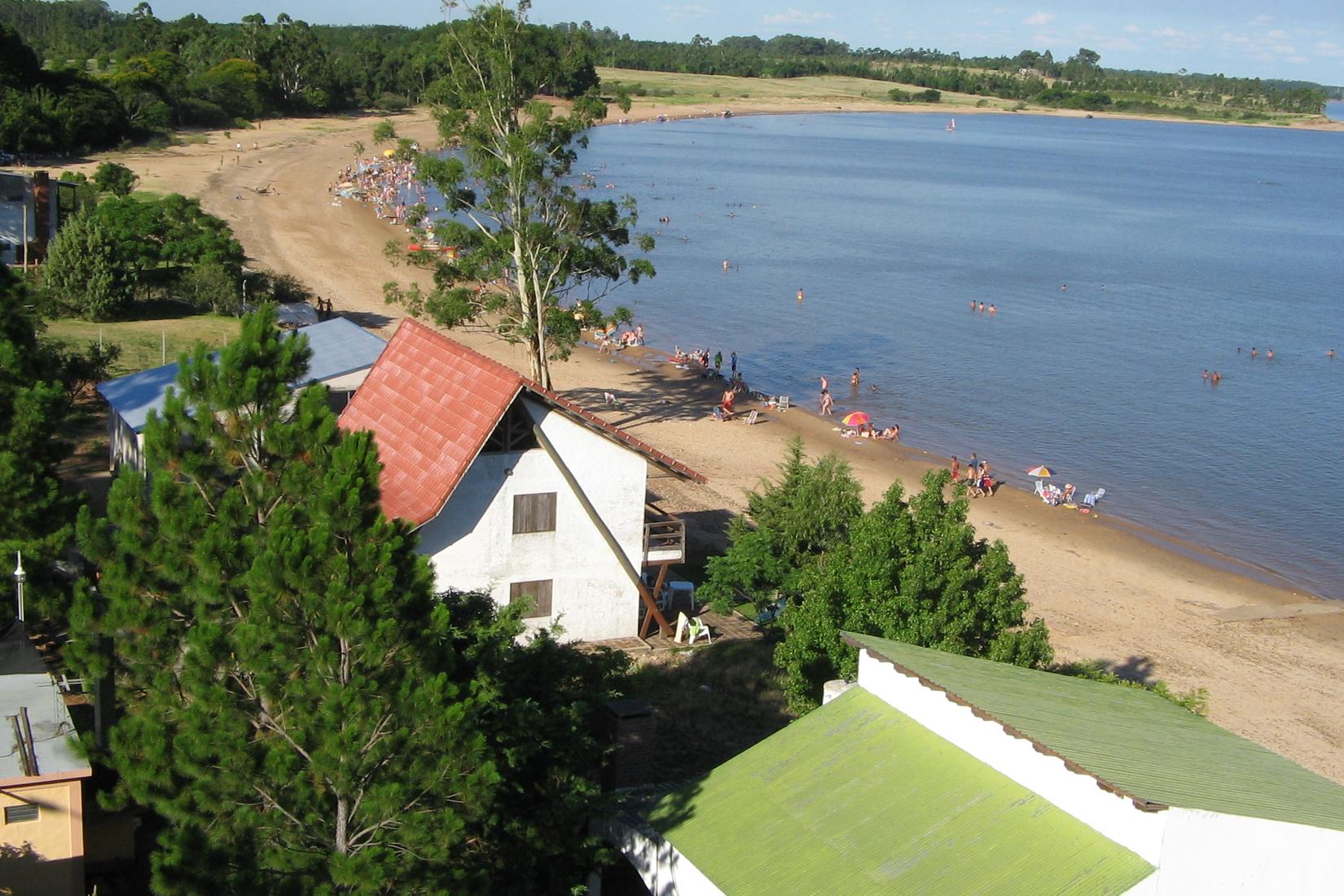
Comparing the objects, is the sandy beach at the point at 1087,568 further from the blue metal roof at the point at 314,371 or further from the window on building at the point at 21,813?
the window on building at the point at 21,813

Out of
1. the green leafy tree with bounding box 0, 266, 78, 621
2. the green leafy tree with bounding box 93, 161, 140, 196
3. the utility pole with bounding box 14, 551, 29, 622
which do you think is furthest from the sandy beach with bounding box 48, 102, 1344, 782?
the utility pole with bounding box 14, 551, 29, 622

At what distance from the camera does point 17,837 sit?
12.1 m

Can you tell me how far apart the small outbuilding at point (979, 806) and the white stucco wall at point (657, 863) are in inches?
0.8

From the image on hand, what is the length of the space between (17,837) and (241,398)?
15.2ft

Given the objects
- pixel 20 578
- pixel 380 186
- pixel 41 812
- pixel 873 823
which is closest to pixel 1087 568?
pixel 873 823

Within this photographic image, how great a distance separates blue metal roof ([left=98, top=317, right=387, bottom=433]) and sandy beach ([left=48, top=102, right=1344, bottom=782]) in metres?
7.99

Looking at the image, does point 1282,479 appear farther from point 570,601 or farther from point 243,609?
point 243,609

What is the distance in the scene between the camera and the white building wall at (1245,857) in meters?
10.8

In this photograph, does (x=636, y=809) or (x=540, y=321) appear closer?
(x=636, y=809)

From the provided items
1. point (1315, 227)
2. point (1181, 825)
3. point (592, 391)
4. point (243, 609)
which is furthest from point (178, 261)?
point (1315, 227)

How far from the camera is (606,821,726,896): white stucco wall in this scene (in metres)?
12.1

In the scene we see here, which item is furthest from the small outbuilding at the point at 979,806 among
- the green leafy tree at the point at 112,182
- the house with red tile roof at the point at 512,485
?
the green leafy tree at the point at 112,182

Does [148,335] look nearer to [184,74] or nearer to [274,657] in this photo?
[274,657]

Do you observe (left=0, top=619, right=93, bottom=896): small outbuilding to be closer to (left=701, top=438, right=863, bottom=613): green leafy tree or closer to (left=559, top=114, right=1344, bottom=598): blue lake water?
(left=701, top=438, right=863, bottom=613): green leafy tree
